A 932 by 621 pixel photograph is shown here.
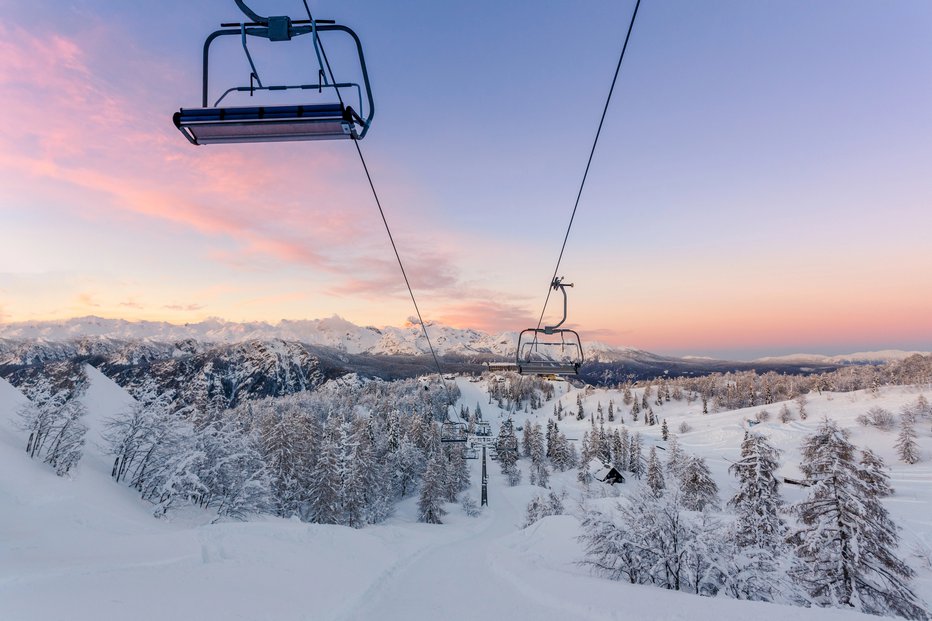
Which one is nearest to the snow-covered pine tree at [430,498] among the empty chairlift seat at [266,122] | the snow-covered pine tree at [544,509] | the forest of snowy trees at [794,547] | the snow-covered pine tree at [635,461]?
the snow-covered pine tree at [544,509]

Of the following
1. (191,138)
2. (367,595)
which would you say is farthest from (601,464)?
(191,138)

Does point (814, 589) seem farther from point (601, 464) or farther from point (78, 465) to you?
point (601, 464)

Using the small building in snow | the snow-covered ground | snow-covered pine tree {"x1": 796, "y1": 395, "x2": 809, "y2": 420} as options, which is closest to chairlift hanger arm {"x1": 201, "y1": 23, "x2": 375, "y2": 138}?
the snow-covered ground

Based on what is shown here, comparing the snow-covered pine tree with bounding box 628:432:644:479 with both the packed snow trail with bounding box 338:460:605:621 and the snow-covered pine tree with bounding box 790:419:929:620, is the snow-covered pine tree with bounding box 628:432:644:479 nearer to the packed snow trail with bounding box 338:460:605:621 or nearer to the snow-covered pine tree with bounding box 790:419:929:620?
the packed snow trail with bounding box 338:460:605:621

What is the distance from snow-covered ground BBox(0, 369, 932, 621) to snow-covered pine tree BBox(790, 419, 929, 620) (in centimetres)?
1048

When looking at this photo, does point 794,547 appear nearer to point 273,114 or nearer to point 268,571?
point 268,571

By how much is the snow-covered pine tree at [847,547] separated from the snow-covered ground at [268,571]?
10482mm

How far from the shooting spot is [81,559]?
16.0m

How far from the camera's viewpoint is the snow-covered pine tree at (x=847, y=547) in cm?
1900

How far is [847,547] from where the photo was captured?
19672 mm

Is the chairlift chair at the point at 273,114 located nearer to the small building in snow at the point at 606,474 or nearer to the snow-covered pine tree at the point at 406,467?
the snow-covered pine tree at the point at 406,467

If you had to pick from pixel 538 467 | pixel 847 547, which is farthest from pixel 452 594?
pixel 538 467

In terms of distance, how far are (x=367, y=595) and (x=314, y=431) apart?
158 ft

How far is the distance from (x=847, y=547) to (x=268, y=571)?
2565 cm
